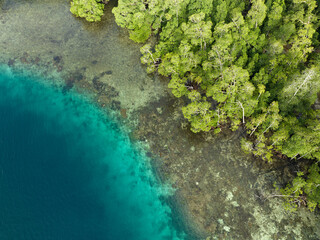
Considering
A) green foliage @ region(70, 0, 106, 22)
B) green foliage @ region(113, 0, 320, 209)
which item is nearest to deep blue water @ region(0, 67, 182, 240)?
green foliage @ region(113, 0, 320, 209)

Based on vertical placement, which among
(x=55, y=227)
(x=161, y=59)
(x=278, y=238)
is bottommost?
(x=55, y=227)

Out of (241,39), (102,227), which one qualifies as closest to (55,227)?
(102,227)

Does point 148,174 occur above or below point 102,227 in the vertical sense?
above

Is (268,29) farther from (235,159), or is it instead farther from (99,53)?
(99,53)

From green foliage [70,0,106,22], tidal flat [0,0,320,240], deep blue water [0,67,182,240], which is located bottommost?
deep blue water [0,67,182,240]

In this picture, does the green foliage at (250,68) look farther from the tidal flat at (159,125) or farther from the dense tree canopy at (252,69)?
the tidal flat at (159,125)

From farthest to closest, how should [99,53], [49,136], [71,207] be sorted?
[99,53] → [49,136] → [71,207]

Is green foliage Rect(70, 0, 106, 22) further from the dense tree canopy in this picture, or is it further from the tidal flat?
the dense tree canopy
